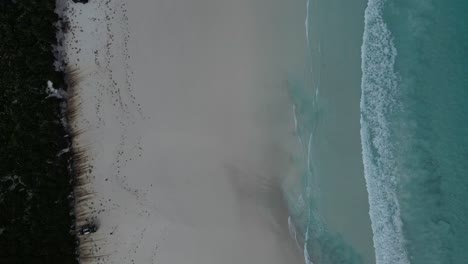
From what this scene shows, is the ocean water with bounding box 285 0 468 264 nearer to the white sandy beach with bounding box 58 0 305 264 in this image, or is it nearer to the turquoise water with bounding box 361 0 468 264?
the turquoise water with bounding box 361 0 468 264

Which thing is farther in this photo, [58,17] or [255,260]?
[58,17]

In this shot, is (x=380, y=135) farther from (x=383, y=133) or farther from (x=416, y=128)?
(x=416, y=128)

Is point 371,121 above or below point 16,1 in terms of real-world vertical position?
below

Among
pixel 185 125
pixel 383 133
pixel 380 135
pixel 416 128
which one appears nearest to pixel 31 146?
pixel 185 125

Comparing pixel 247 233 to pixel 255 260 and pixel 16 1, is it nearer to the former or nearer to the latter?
pixel 255 260

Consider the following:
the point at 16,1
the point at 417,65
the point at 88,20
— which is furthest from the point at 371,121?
the point at 16,1

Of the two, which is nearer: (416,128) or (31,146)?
(416,128)

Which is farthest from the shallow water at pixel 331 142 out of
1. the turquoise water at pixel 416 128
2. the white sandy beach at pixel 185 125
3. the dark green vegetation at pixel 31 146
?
the dark green vegetation at pixel 31 146
